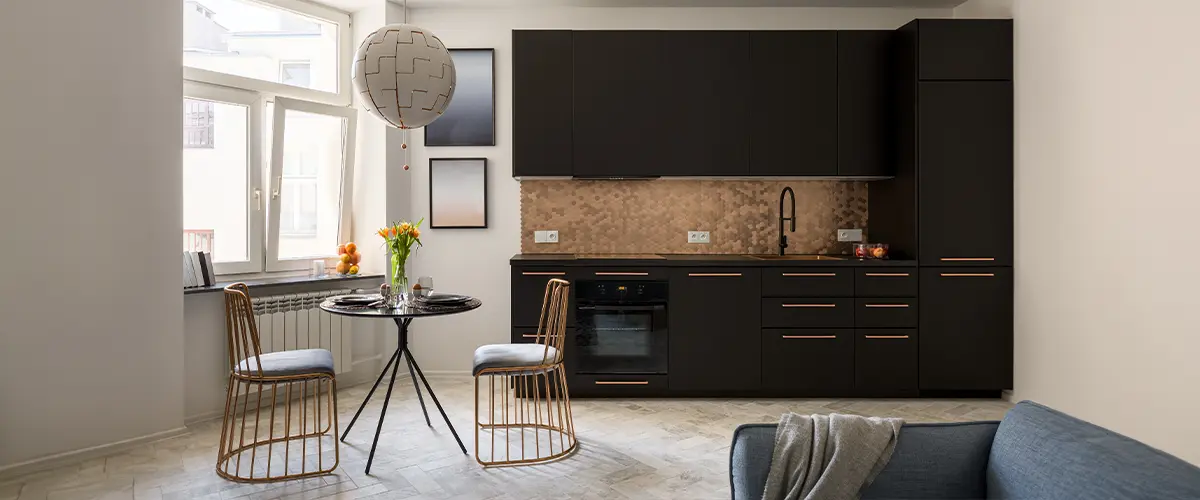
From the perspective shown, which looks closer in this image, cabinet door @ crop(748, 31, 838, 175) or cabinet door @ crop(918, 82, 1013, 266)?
cabinet door @ crop(918, 82, 1013, 266)

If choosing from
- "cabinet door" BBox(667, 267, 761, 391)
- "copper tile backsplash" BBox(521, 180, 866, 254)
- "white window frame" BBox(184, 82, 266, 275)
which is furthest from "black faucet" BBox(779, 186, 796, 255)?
"white window frame" BBox(184, 82, 266, 275)

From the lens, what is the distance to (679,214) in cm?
511

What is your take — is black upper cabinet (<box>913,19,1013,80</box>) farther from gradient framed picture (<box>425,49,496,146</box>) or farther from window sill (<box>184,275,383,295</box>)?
window sill (<box>184,275,383,295</box>)

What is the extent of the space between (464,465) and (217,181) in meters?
2.43

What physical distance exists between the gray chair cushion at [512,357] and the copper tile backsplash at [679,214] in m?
1.75

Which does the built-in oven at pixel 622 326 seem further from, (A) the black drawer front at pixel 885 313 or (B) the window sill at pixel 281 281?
(B) the window sill at pixel 281 281

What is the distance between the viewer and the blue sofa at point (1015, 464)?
4.42 ft

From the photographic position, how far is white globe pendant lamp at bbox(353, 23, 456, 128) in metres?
2.89

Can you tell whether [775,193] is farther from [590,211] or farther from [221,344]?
[221,344]

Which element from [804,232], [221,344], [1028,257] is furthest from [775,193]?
[221,344]

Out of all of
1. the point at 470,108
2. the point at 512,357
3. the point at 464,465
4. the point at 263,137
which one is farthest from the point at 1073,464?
the point at 263,137

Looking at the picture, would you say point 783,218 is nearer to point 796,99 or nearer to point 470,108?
point 796,99

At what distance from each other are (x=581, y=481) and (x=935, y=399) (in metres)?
2.67

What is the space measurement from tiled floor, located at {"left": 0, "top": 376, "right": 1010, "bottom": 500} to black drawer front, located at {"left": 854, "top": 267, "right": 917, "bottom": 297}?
2.33ft
